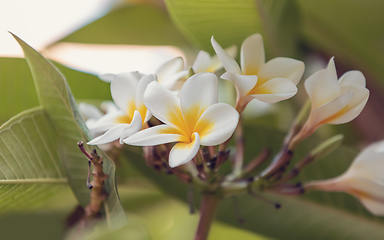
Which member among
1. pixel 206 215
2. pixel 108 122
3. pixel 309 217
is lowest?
pixel 309 217

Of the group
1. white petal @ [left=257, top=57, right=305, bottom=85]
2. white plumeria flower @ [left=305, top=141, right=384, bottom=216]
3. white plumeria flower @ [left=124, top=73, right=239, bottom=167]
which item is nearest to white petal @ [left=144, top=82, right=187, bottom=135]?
white plumeria flower @ [left=124, top=73, right=239, bottom=167]

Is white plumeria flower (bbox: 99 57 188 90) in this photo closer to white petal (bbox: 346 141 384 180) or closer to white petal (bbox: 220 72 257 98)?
white petal (bbox: 220 72 257 98)

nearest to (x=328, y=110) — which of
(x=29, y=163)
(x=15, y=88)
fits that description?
(x=29, y=163)

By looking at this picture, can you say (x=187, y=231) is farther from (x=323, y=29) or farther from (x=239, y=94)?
(x=323, y=29)

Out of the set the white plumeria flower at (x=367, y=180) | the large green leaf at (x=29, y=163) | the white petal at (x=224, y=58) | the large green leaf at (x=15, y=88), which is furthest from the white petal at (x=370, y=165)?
the large green leaf at (x=15, y=88)

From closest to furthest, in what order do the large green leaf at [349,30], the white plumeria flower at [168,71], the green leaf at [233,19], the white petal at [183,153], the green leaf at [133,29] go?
the white petal at [183,153] → the white plumeria flower at [168,71] → the green leaf at [233,19] → the large green leaf at [349,30] → the green leaf at [133,29]

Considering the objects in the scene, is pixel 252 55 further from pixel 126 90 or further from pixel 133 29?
pixel 133 29

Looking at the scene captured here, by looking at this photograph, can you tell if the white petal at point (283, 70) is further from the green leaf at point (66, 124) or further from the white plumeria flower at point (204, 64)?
the green leaf at point (66, 124)
